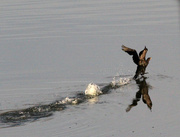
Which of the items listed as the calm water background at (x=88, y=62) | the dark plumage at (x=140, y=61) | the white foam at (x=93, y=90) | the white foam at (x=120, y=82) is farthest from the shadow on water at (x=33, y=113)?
the dark plumage at (x=140, y=61)

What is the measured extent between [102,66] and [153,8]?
10.2 meters

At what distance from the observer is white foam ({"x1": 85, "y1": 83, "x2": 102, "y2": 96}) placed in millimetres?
13500

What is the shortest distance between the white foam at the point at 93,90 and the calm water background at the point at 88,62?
0.98 feet

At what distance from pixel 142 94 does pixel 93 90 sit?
114 cm

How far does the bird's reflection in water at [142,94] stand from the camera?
12.4m

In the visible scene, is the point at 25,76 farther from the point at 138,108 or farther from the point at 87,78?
the point at 138,108

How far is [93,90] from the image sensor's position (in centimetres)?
1353

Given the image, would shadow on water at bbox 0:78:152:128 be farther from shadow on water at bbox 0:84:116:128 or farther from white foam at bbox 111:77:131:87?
white foam at bbox 111:77:131:87

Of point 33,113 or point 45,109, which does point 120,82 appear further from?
point 33,113

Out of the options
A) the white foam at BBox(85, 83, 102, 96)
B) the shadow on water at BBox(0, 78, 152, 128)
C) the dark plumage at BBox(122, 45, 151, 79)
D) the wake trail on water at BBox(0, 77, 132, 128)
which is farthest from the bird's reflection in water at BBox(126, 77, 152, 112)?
the white foam at BBox(85, 83, 102, 96)

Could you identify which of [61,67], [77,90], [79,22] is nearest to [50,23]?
[79,22]

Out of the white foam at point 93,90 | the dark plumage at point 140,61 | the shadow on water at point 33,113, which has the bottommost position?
the shadow on water at point 33,113

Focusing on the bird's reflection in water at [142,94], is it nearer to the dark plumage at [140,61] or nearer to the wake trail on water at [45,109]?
the dark plumage at [140,61]

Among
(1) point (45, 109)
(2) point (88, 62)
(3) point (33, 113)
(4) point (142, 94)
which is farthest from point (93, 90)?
(2) point (88, 62)
